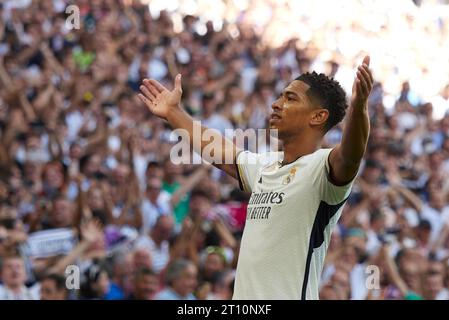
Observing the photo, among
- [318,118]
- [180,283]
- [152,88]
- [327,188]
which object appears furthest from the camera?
[180,283]

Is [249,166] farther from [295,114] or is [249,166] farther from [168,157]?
[168,157]

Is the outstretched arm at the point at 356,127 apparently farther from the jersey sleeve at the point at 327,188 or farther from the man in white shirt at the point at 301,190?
the jersey sleeve at the point at 327,188

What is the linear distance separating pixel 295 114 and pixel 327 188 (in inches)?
16.2

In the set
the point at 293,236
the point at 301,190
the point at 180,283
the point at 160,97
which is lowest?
the point at 180,283

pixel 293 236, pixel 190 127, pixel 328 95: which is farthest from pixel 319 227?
pixel 190 127

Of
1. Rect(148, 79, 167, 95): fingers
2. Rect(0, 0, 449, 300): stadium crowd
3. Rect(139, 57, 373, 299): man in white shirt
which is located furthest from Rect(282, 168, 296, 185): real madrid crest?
Rect(0, 0, 449, 300): stadium crowd

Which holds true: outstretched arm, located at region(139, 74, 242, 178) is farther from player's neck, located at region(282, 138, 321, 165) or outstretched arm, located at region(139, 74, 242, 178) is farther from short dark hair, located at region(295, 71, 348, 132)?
short dark hair, located at region(295, 71, 348, 132)

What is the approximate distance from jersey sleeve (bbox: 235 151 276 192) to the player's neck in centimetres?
21

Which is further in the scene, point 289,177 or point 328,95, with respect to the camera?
point 328,95

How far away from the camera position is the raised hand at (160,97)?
508cm

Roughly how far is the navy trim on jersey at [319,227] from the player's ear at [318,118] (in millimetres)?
388

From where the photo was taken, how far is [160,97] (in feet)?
16.8

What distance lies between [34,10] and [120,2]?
1.39 meters
